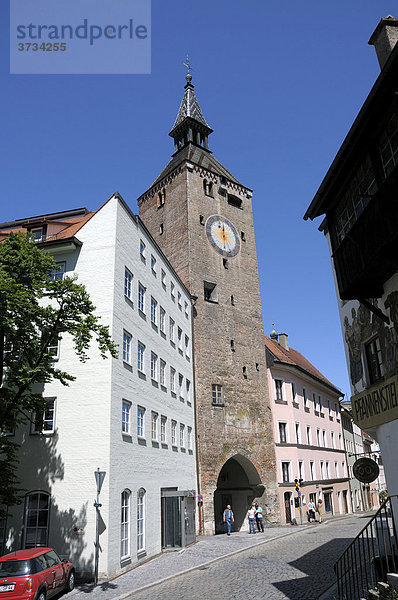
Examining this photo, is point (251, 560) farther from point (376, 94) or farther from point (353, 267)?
point (376, 94)

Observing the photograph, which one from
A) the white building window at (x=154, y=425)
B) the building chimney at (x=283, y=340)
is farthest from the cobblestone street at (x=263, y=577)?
the building chimney at (x=283, y=340)

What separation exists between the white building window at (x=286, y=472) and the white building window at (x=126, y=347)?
19.6 m

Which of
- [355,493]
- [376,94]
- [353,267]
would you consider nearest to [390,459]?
[353,267]

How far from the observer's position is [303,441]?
125 ft

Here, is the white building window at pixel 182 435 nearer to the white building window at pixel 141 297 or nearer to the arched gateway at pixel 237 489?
the arched gateway at pixel 237 489

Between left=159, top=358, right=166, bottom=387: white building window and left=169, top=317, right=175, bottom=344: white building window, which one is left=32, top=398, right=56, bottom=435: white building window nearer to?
left=159, top=358, right=166, bottom=387: white building window

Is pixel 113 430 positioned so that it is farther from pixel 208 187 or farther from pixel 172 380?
pixel 208 187

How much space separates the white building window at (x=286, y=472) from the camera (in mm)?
34781

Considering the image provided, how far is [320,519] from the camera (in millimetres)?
34750

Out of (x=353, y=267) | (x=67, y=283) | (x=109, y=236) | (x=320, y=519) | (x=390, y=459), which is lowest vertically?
(x=320, y=519)

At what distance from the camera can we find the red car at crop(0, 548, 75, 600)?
11.2 metres

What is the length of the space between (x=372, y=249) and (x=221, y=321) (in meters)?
24.9

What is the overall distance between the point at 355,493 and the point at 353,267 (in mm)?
44991

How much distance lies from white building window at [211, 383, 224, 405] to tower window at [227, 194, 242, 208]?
16.2 m
